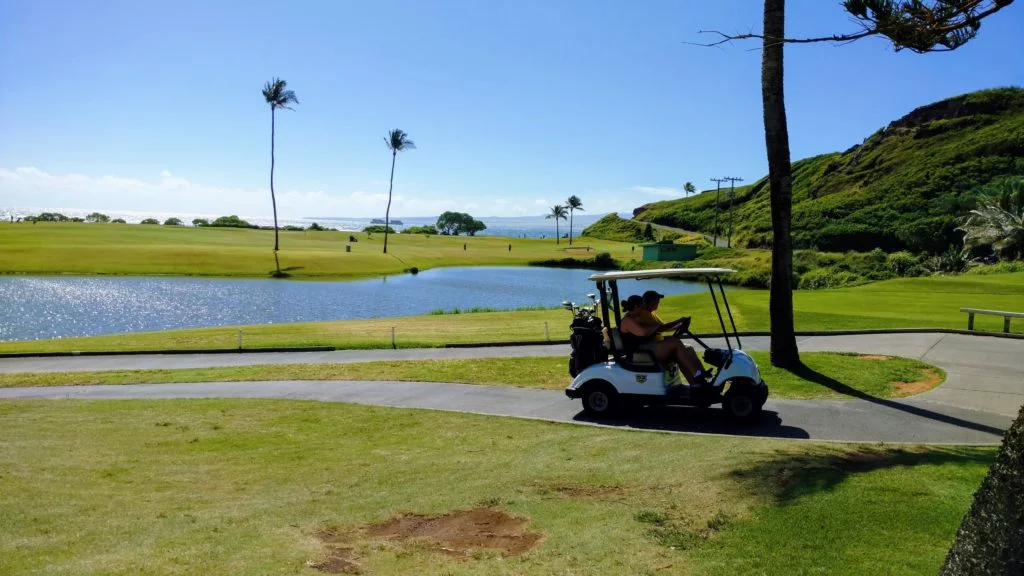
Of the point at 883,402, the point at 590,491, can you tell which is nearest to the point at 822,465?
the point at 590,491

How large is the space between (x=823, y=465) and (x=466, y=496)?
3908 millimetres

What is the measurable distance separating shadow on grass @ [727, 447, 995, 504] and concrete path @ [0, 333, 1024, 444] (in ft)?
6.91

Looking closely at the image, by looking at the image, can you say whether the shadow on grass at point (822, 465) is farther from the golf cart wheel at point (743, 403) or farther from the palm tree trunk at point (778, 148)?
the palm tree trunk at point (778, 148)

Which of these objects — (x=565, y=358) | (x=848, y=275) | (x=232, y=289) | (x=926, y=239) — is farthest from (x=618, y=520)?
(x=926, y=239)

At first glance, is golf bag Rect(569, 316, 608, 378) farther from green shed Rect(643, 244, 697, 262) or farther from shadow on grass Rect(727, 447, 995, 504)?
green shed Rect(643, 244, 697, 262)

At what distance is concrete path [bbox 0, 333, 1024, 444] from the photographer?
12297 mm

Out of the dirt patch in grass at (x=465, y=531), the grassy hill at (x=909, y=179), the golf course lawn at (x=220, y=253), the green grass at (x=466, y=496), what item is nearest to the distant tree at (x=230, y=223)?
the golf course lawn at (x=220, y=253)

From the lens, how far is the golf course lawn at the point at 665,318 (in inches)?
981

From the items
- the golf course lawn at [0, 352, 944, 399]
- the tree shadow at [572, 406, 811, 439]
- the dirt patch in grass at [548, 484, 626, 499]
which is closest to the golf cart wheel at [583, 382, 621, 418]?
the tree shadow at [572, 406, 811, 439]

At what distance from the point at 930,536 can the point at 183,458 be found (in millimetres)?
9074

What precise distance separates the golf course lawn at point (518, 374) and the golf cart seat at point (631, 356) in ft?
12.1

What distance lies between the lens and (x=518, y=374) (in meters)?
17.9

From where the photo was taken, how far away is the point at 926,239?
8319cm

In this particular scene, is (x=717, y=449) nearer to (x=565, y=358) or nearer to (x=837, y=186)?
(x=565, y=358)
